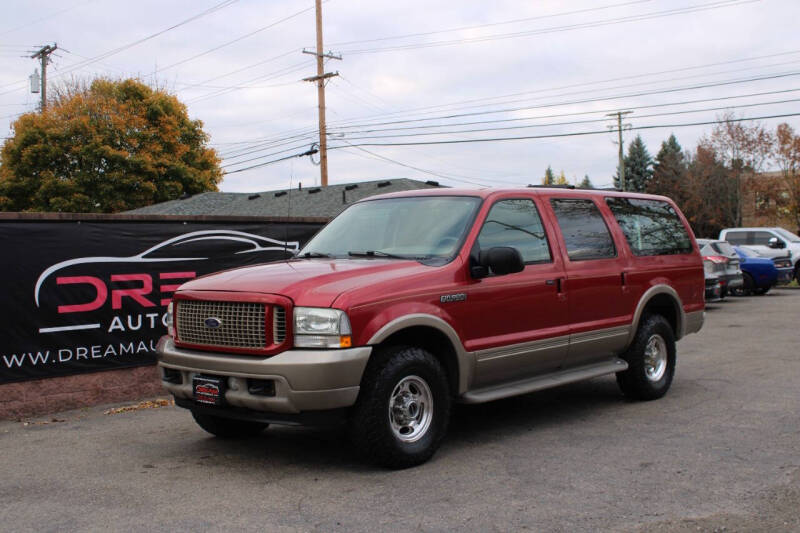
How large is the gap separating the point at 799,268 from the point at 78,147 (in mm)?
34678

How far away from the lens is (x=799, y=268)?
24.8 m

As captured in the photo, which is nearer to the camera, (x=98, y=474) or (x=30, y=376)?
(x=98, y=474)

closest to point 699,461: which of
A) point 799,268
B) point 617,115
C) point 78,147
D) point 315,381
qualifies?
point 315,381

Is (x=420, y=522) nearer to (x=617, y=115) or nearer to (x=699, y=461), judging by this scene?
(x=699, y=461)

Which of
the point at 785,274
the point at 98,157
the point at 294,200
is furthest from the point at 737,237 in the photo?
the point at 98,157

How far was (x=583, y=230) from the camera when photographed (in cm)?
721

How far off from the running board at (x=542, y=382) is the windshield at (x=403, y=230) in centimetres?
110

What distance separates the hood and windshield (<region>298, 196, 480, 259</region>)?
1.01 feet

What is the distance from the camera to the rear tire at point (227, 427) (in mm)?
6406

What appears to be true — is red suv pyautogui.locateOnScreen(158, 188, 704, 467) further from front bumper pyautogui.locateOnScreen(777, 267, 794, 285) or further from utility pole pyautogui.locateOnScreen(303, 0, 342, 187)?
utility pole pyautogui.locateOnScreen(303, 0, 342, 187)

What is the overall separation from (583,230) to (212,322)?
3513 millimetres

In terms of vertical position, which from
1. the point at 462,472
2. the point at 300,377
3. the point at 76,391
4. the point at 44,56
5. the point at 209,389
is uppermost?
the point at 44,56

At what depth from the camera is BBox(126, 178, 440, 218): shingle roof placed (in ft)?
77.2

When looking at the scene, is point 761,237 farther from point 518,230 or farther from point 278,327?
point 278,327
